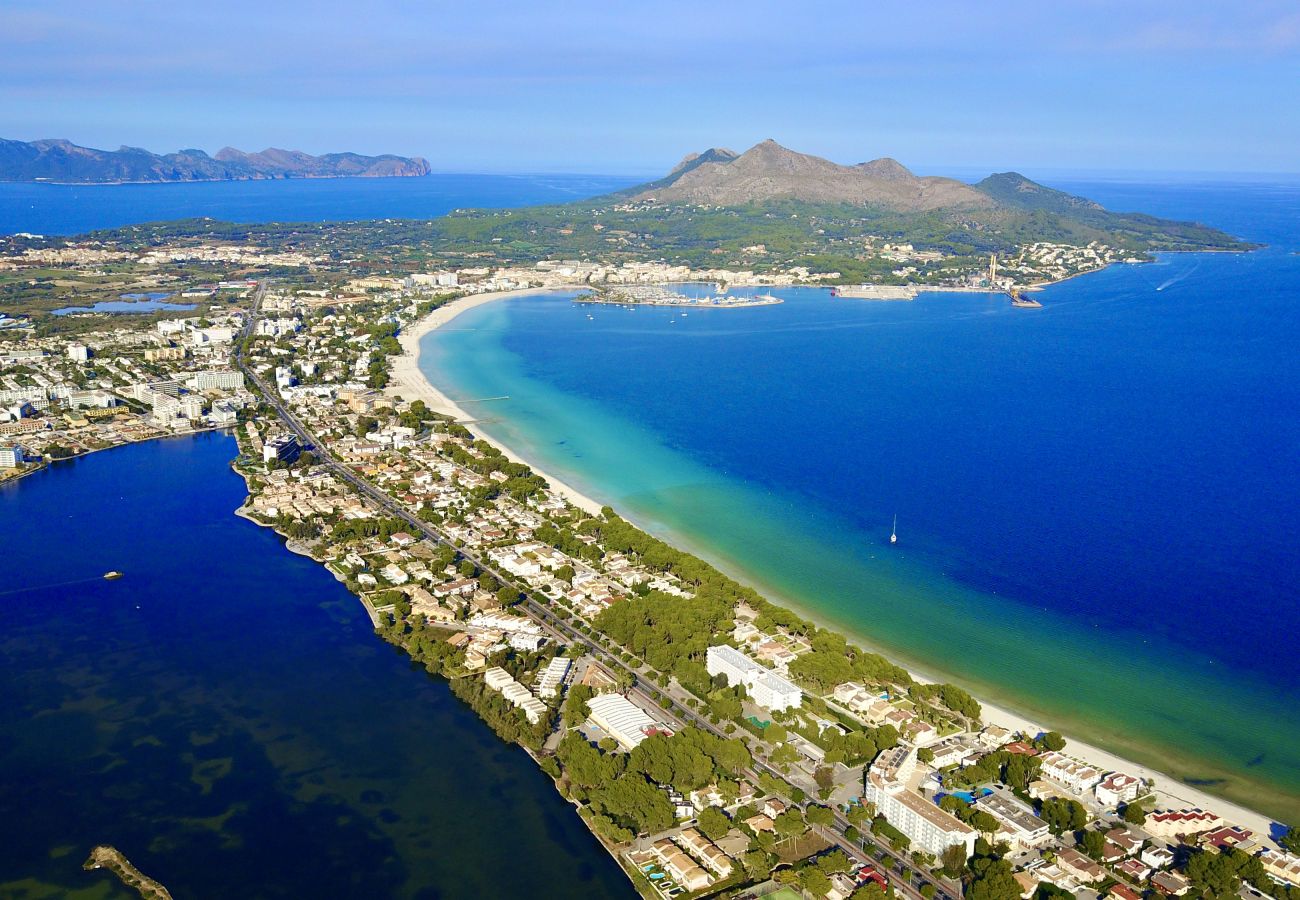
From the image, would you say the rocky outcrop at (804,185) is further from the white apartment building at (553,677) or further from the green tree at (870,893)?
the green tree at (870,893)

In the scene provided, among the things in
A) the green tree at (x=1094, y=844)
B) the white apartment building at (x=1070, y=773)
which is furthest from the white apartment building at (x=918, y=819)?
the white apartment building at (x=1070, y=773)

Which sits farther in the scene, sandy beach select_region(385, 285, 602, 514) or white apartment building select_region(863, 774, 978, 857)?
sandy beach select_region(385, 285, 602, 514)

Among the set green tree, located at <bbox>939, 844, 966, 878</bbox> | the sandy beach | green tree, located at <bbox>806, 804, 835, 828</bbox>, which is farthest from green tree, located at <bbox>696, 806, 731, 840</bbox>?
the sandy beach

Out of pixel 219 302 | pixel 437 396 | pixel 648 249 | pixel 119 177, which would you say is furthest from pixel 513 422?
pixel 119 177

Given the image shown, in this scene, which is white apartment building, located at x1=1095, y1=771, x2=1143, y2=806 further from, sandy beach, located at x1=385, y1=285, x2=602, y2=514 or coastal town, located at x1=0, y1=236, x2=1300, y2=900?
sandy beach, located at x1=385, y1=285, x2=602, y2=514

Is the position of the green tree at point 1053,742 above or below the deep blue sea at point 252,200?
below

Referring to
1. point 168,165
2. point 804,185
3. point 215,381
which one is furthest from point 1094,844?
point 168,165

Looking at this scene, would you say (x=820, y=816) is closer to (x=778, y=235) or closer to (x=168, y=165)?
(x=778, y=235)
